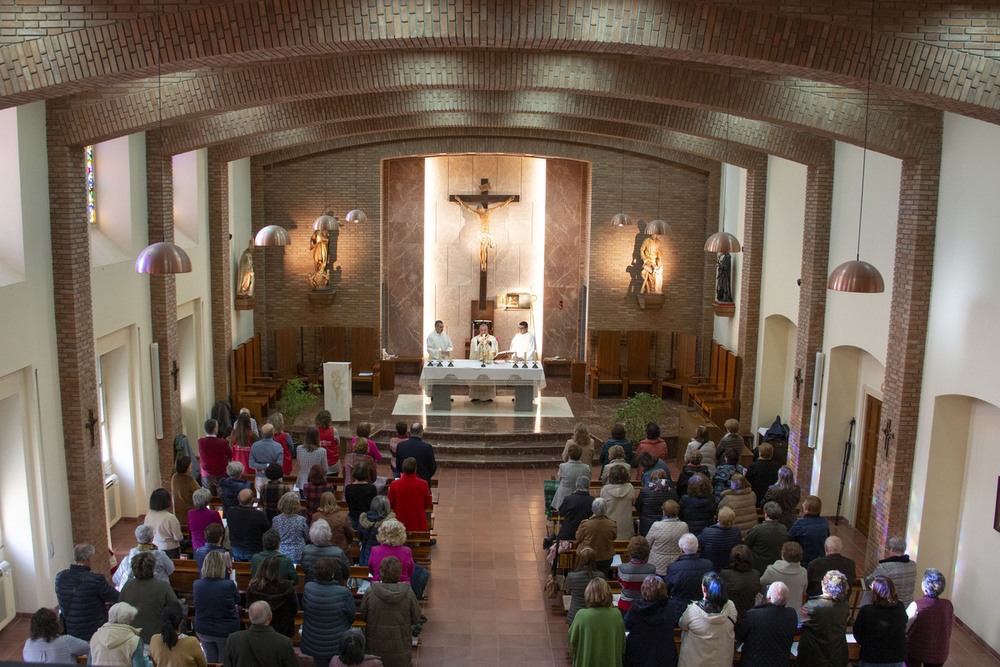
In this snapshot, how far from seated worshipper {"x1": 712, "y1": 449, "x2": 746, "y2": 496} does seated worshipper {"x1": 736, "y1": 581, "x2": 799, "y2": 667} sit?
337 cm

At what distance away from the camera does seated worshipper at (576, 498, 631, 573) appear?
28.7ft

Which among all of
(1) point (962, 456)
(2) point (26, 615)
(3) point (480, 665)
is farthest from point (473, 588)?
(1) point (962, 456)

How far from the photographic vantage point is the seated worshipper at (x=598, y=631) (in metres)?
6.73

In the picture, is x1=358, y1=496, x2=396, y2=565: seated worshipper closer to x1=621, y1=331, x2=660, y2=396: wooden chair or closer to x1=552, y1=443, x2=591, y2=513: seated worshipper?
x1=552, y1=443, x2=591, y2=513: seated worshipper

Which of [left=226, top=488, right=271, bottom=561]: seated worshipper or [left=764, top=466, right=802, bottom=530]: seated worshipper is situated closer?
[left=226, top=488, right=271, bottom=561]: seated worshipper

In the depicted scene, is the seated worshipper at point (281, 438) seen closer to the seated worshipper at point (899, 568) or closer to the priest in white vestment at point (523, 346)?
the priest in white vestment at point (523, 346)

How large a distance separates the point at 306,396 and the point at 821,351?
325 inches

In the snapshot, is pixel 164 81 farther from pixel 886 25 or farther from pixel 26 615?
pixel 886 25

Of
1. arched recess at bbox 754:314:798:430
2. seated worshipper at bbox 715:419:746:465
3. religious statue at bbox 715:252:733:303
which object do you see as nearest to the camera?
seated worshipper at bbox 715:419:746:465

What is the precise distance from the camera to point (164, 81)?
1025cm

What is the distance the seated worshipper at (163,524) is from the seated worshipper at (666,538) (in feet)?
14.4

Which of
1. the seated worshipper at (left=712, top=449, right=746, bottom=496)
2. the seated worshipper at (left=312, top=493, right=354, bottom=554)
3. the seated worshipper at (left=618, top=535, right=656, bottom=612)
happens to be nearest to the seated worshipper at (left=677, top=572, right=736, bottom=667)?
the seated worshipper at (left=618, top=535, right=656, bottom=612)

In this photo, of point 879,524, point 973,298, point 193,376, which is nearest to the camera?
point 973,298

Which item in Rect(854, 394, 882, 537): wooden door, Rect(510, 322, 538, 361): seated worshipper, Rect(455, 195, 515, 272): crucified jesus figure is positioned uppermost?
Rect(455, 195, 515, 272): crucified jesus figure
